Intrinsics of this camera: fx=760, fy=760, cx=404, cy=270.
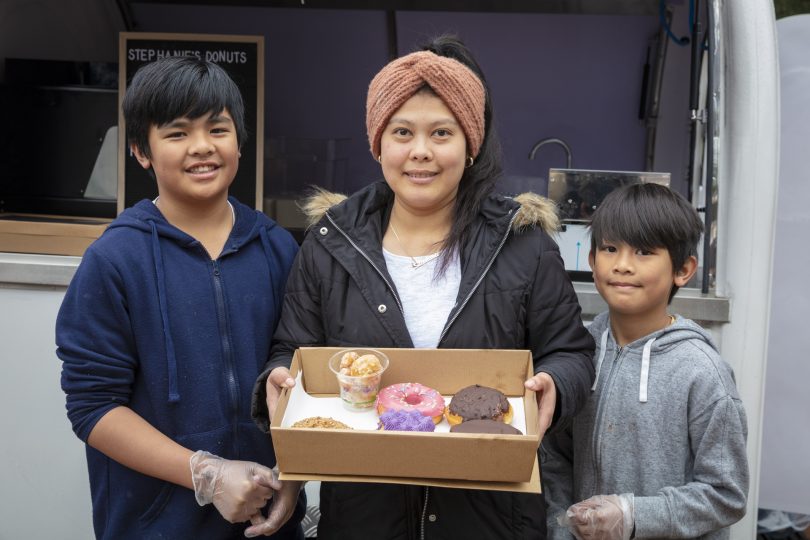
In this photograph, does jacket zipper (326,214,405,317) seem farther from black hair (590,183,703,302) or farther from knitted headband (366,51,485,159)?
black hair (590,183,703,302)

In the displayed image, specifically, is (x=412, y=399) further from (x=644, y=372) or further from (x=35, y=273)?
(x=35, y=273)

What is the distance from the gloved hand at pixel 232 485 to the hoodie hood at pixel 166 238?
0.61 feet

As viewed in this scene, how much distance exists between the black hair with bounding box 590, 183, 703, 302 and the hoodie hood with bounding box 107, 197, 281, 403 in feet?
2.90

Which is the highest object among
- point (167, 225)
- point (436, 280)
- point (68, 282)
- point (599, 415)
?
point (167, 225)

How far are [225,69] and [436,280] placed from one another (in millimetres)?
1875

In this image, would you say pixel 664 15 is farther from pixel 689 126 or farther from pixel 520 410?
pixel 520 410

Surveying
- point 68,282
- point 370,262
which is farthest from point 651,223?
point 68,282

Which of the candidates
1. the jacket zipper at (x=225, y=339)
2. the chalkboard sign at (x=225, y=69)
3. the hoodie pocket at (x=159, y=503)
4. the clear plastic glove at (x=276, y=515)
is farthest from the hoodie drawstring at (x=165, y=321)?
the chalkboard sign at (x=225, y=69)

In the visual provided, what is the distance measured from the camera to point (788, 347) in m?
3.18

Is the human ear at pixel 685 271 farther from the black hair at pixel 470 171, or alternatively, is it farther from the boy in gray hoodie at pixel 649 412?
the black hair at pixel 470 171

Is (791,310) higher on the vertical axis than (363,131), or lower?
lower

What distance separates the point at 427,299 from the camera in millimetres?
1846

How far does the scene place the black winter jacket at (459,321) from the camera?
1775mm

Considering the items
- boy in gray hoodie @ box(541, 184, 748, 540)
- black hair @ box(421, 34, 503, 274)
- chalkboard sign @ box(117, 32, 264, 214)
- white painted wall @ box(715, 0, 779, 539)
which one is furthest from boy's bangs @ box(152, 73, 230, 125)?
white painted wall @ box(715, 0, 779, 539)
